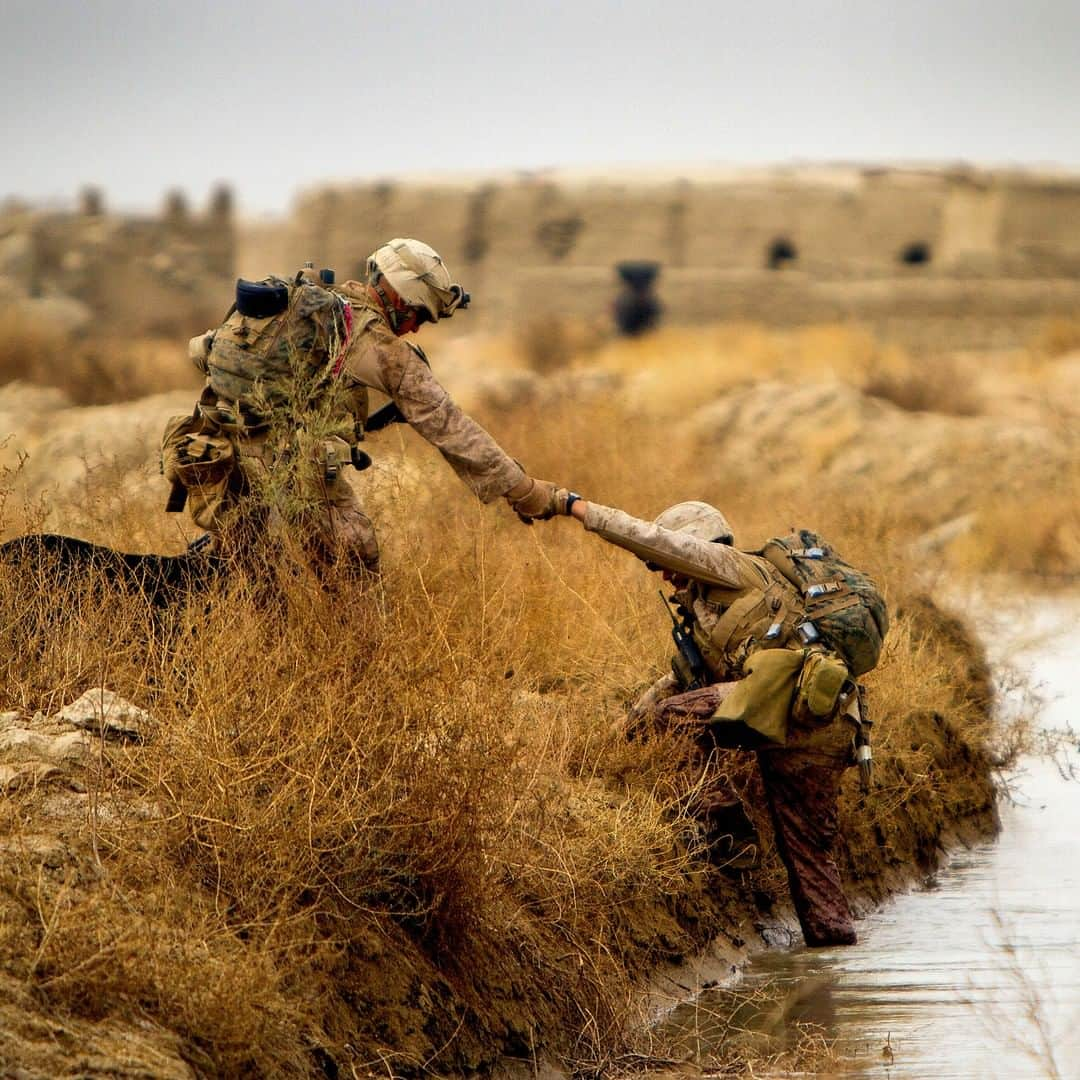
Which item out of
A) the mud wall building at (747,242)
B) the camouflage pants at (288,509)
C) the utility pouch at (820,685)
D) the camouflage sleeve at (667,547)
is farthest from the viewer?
the mud wall building at (747,242)

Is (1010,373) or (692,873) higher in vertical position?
(692,873)

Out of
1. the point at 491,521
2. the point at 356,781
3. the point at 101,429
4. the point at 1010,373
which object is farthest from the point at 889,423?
the point at 356,781

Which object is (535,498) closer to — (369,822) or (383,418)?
(383,418)

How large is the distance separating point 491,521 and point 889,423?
20.2 metres

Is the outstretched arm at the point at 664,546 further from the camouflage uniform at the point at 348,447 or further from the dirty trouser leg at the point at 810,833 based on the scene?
the dirty trouser leg at the point at 810,833

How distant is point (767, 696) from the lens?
274 inches

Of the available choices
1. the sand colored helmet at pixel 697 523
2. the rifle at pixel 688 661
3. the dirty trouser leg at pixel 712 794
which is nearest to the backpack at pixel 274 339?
the sand colored helmet at pixel 697 523

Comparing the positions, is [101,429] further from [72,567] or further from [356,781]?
[356,781]

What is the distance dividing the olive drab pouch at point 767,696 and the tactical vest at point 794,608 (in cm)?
19

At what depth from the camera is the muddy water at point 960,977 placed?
21.2 ft

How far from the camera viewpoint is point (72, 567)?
732 centimetres

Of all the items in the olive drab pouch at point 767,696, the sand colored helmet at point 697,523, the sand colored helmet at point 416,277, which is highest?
the sand colored helmet at point 416,277

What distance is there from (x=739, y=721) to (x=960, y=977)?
4.56 ft

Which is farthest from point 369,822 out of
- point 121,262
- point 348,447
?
point 121,262
